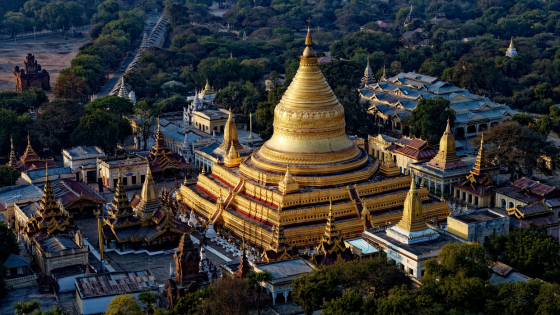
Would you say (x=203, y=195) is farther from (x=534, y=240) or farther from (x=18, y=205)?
(x=534, y=240)

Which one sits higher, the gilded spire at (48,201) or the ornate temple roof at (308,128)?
the ornate temple roof at (308,128)

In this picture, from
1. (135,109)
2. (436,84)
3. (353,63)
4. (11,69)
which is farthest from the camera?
(11,69)

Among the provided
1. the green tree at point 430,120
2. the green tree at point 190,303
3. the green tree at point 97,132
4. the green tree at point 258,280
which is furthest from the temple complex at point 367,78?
the green tree at point 190,303

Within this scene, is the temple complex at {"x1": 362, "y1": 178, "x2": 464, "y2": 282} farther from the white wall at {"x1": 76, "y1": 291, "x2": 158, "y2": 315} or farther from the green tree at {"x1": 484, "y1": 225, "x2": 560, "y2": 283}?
the white wall at {"x1": 76, "y1": 291, "x2": 158, "y2": 315}

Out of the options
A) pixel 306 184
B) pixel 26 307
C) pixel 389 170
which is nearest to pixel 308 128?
pixel 306 184

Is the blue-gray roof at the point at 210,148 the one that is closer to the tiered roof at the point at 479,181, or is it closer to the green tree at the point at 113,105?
the green tree at the point at 113,105

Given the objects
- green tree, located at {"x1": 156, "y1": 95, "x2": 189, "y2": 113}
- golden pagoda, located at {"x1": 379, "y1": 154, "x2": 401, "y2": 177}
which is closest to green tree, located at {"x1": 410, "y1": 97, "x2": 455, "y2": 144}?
golden pagoda, located at {"x1": 379, "y1": 154, "x2": 401, "y2": 177}

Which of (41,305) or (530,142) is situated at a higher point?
(530,142)

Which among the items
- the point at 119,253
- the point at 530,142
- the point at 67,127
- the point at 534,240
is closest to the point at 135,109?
the point at 67,127
